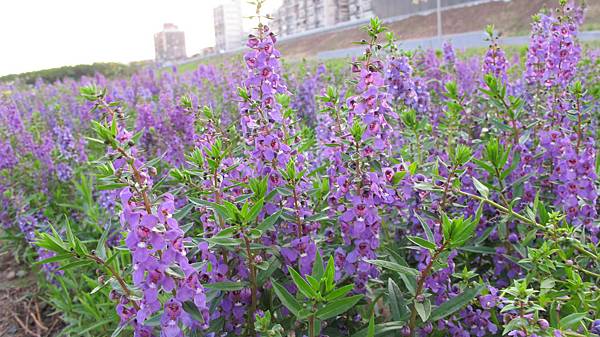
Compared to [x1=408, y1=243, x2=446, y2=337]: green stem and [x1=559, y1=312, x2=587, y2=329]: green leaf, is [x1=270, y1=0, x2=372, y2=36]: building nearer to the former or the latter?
[x1=408, y1=243, x2=446, y2=337]: green stem

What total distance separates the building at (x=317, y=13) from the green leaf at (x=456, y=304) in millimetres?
79951

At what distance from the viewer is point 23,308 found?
4191 mm

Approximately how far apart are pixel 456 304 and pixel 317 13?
101 m

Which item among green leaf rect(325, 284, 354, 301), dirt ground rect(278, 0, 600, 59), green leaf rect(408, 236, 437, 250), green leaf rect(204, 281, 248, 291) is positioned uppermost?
dirt ground rect(278, 0, 600, 59)

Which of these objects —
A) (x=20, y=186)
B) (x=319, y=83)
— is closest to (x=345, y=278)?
(x=20, y=186)

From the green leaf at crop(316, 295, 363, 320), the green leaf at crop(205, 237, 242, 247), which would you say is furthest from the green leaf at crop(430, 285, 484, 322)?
the green leaf at crop(205, 237, 242, 247)

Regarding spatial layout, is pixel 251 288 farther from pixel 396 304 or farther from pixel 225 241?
pixel 396 304

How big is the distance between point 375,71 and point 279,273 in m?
0.99

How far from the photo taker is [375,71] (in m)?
2.15

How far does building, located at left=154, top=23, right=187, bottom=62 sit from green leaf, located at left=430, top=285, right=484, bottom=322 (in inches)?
4899

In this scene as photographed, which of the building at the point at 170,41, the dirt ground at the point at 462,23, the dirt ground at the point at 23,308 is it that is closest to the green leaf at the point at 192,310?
the dirt ground at the point at 23,308

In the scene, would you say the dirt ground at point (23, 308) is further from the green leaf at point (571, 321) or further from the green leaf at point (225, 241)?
the green leaf at point (571, 321)

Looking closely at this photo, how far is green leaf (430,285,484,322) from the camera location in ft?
5.65

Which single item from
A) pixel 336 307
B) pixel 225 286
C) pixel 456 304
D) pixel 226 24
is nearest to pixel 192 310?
pixel 225 286
